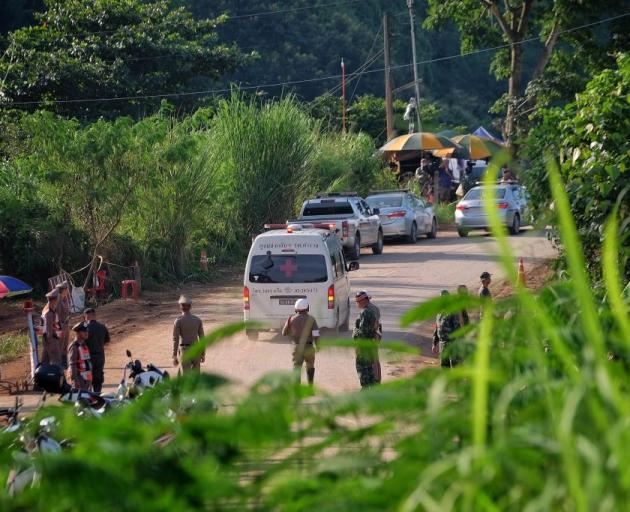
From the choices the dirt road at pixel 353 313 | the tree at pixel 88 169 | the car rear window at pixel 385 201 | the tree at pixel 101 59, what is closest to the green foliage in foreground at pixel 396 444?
the dirt road at pixel 353 313

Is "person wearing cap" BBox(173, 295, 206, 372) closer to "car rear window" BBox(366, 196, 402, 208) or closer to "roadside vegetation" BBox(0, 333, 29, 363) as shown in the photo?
"roadside vegetation" BBox(0, 333, 29, 363)

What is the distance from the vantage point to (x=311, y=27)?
220 feet

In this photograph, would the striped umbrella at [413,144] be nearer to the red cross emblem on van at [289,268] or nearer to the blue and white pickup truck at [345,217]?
the blue and white pickup truck at [345,217]

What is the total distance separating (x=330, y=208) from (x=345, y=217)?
1.61 feet

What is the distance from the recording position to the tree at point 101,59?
114 feet

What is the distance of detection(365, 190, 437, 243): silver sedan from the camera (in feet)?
110

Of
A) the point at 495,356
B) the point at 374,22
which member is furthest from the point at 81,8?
the point at 374,22

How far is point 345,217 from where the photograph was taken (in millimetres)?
28984

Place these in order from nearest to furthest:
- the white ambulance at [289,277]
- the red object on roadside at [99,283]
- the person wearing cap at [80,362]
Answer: the person wearing cap at [80,362] → the white ambulance at [289,277] → the red object on roadside at [99,283]

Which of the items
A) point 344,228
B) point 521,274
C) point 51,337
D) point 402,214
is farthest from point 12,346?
point 402,214

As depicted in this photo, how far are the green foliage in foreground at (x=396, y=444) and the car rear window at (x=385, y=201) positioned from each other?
31.3 metres

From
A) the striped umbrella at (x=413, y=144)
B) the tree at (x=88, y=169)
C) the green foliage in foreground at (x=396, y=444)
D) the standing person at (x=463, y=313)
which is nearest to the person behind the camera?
the green foliage in foreground at (x=396, y=444)

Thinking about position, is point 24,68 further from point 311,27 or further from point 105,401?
point 311,27

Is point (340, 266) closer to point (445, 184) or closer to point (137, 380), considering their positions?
point (137, 380)
